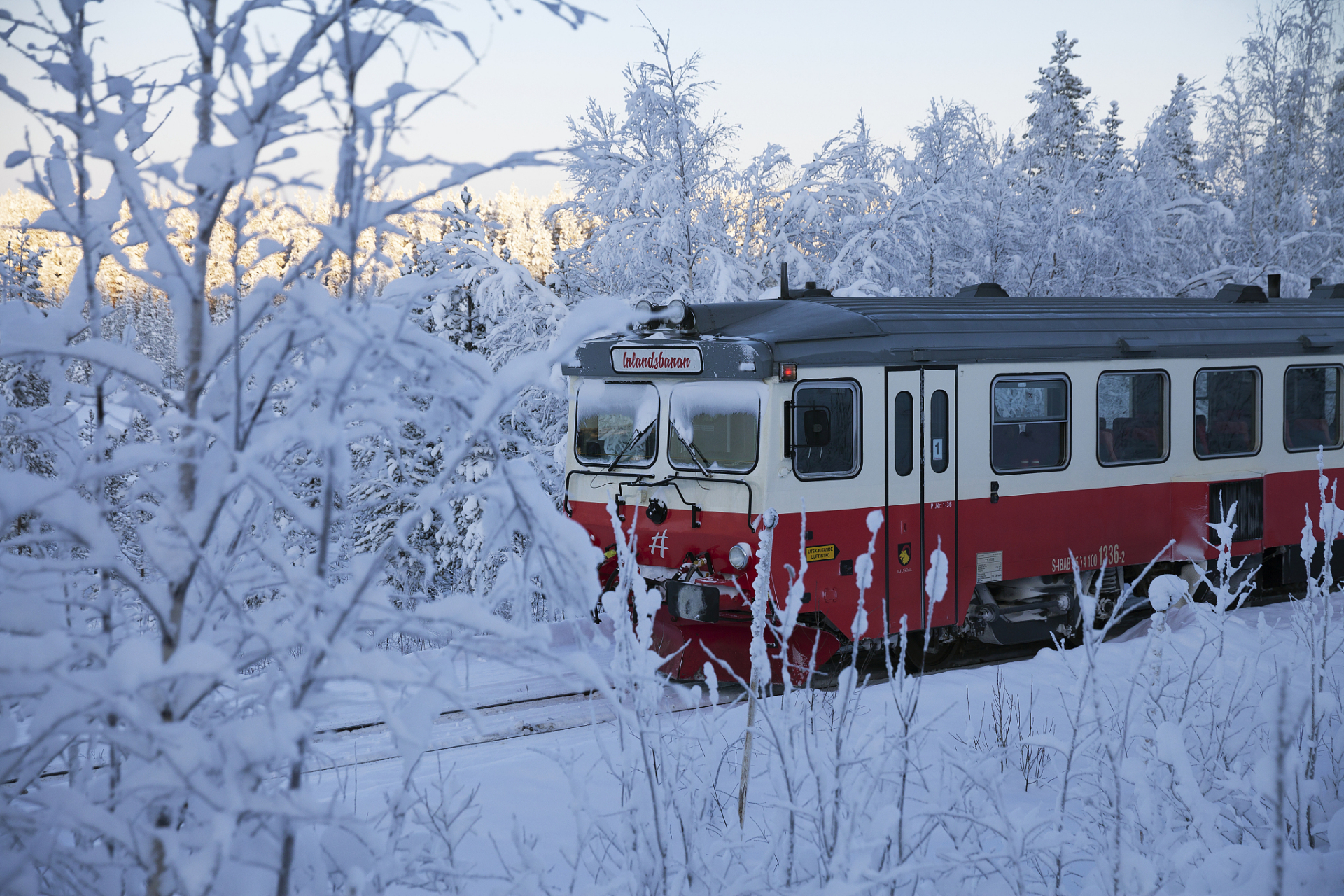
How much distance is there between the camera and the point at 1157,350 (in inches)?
338

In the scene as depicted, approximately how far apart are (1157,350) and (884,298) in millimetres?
2438

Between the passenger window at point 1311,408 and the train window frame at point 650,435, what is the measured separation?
6.18 metres

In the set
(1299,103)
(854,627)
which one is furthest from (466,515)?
(1299,103)

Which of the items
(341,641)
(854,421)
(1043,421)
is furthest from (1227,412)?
(341,641)

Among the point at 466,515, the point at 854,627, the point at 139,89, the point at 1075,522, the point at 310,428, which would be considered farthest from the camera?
the point at 466,515

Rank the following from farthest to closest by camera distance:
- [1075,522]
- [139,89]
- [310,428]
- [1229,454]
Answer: [1229,454] → [1075,522] → [139,89] → [310,428]

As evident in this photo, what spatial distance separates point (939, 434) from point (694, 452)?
73.7 inches

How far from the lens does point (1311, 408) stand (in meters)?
9.70

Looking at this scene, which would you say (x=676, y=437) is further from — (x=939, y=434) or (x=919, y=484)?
(x=939, y=434)

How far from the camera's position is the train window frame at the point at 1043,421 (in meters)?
7.77

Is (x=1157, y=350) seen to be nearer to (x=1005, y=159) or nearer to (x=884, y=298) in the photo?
(x=884, y=298)

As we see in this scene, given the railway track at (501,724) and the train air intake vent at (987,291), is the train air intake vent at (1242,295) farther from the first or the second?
the railway track at (501,724)

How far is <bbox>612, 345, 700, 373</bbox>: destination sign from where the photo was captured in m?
7.36

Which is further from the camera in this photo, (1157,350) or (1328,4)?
(1328,4)
